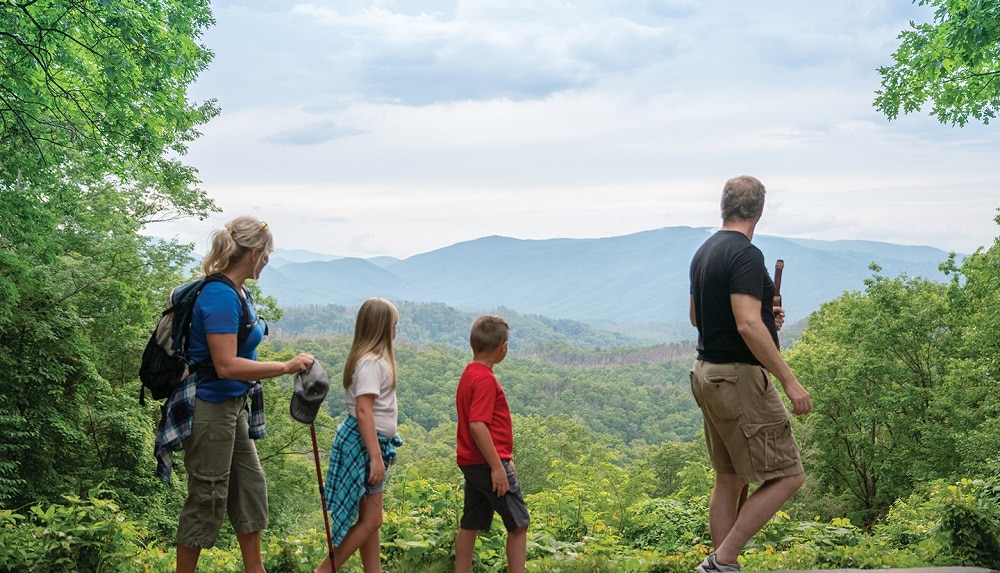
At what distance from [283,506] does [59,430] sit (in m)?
13.0

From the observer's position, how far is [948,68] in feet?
31.2

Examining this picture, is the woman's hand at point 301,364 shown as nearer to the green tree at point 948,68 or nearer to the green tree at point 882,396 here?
the green tree at point 948,68

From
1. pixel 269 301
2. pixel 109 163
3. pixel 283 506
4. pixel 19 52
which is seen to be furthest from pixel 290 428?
pixel 19 52

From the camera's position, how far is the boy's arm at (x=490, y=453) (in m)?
3.83

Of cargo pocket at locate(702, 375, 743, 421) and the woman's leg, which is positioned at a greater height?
cargo pocket at locate(702, 375, 743, 421)

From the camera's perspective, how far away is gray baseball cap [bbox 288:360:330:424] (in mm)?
3662

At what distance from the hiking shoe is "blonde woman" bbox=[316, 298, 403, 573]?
1.70 meters

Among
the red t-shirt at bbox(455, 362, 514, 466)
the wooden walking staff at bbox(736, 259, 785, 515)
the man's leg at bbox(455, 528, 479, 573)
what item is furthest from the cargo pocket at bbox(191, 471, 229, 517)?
the wooden walking staff at bbox(736, 259, 785, 515)

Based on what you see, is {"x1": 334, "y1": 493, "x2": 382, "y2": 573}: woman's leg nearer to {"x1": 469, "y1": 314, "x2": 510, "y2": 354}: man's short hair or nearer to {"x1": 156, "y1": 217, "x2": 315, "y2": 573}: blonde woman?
{"x1": 156, "y1": 217, "x2": 315, "y2": 573}: blonde woman

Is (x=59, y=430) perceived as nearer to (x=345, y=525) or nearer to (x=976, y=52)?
(x=345, y=525)

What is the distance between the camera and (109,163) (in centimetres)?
1004

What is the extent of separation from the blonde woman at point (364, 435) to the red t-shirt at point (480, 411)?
1.12ft

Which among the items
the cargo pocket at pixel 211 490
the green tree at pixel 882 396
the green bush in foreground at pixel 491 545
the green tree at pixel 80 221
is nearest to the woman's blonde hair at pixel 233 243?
the cargo pocket at pixel 211 490

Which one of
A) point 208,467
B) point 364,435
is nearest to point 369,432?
point 364,435
